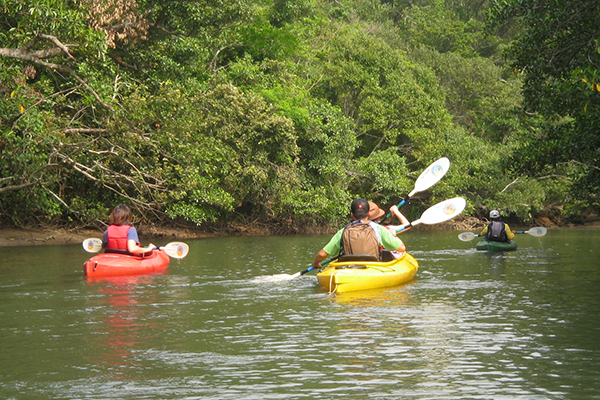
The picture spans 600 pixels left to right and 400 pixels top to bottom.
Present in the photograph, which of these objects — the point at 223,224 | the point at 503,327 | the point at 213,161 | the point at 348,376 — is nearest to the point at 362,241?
the point at 503,327

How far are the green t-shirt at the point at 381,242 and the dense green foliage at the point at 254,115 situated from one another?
123 inches

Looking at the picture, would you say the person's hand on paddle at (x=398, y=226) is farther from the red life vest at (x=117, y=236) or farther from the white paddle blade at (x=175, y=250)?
the red life vest at (x=117, y=236)

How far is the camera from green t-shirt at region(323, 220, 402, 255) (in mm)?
9898

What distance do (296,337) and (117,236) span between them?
5.72 metres

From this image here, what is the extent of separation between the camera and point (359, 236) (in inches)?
386

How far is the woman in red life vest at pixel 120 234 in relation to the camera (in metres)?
11.9

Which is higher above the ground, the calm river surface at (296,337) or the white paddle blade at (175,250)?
the white paddle blade at (175,250)

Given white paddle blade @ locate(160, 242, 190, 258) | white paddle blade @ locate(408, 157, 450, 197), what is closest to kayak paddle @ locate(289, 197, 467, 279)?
white paddle blade @ locate(408, 157, 450, 197)

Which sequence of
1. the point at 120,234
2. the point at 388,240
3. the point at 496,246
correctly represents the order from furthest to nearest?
the point at 496,246
the point at 120,234
the point at 388,240

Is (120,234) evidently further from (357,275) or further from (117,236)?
(357,275)

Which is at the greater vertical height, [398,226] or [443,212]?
[443,212]

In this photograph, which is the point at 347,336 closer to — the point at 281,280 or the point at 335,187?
the point at 281,280

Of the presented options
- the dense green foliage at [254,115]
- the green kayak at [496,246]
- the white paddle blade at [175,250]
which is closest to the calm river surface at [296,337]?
the white paddle blade at [175,250]

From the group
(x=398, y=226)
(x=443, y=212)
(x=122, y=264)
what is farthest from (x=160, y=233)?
(x=398, y=226)
